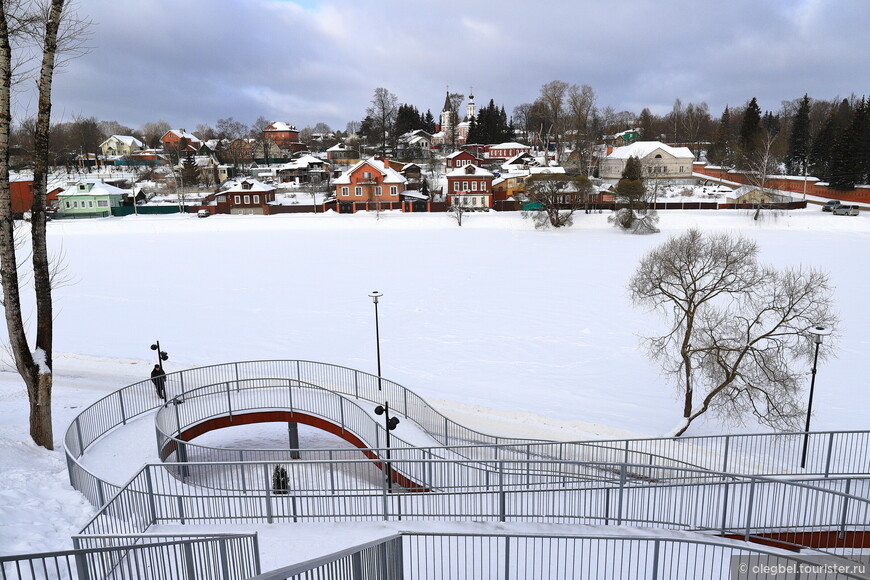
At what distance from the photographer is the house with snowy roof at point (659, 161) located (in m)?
81.5

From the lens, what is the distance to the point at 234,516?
930 centimetres

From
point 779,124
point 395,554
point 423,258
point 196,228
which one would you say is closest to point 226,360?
point 395,554

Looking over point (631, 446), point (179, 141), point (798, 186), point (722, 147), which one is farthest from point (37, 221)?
point (179, 141)

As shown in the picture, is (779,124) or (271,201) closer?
(271,201)

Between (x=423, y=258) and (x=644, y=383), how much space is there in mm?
26485

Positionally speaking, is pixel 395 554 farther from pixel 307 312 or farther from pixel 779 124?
pixel 779 124

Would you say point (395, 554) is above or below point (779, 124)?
below

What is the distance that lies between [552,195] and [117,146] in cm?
11183

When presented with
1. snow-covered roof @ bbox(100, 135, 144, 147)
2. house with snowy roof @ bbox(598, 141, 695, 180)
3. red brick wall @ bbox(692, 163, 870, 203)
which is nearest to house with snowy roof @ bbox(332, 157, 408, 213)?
house with snowy roof @ bbox(598, 141, 695, 180)

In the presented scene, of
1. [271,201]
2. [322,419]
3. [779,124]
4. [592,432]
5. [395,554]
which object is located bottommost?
[592,432]

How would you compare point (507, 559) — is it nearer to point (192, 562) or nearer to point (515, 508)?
point (515, 508)

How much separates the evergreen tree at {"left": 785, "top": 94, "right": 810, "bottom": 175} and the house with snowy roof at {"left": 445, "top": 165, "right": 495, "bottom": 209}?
4895 centimetres

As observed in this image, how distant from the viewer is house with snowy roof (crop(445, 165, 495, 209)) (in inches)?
2899

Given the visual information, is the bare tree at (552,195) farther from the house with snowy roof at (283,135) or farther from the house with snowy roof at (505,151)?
the house with snowy roof at (283,135)
